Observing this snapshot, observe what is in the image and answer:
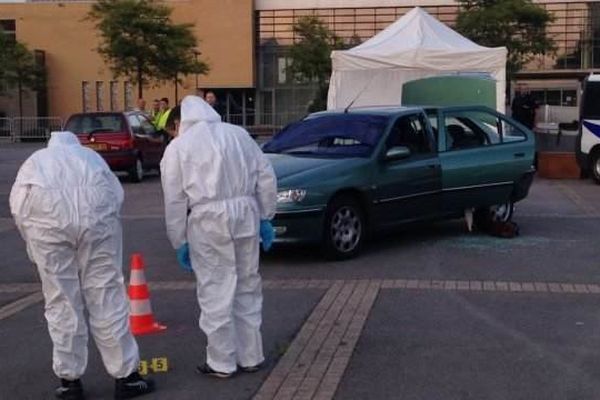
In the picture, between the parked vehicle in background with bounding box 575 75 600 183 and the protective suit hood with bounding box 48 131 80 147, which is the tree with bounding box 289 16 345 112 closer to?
the parked vehicle in background with bounding box 575 75 600 183

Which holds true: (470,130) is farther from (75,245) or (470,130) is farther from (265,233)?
(75,245)

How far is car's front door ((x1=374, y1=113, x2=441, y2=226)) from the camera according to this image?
10305 millimetres

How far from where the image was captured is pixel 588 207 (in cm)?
1492

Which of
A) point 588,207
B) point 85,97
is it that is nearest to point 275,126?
point 85,97

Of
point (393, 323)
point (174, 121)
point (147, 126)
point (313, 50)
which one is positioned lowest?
point (393, 323)

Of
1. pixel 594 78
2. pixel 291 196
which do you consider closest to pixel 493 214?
pixel 291 196

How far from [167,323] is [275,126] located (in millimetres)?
48301

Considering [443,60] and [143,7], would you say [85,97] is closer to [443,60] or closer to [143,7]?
[143,7]

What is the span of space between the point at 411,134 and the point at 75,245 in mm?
6297

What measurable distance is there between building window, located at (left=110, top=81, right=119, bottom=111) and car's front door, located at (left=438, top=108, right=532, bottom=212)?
47960 millimetres

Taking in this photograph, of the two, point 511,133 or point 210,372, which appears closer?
point 210,372

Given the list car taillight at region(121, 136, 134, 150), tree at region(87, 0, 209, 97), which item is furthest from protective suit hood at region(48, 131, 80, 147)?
tree at region(87, 0, 209, 97)

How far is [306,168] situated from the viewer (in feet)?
32.1

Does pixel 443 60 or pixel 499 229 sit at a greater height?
pixel 443 60
